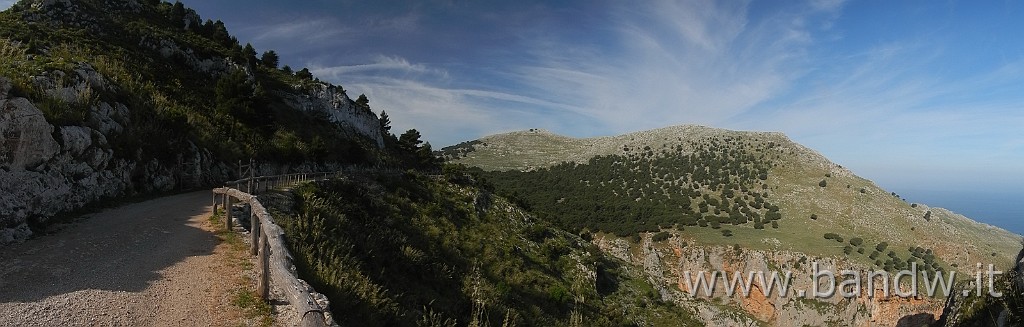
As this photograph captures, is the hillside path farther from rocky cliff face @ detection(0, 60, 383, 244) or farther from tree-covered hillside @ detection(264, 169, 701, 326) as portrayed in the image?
tree-covered hillside @ detection(264, 169, 701, 326)

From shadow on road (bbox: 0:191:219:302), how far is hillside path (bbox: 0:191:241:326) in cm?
1

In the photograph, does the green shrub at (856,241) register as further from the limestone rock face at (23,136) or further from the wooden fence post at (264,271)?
the limestone rock face at (23,136)

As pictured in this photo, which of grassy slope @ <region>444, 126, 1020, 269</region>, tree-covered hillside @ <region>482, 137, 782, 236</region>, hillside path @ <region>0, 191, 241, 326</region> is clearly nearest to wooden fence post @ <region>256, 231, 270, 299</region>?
hillside path @ <region>0, 191, 241, 326</region>

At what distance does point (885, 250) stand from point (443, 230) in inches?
2516

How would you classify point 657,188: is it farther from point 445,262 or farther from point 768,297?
point 445,262

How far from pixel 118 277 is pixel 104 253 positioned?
2.30m

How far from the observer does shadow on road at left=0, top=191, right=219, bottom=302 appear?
803cm

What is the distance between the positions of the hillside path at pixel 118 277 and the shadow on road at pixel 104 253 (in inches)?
0.6

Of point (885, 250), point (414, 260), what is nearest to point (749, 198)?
point (885, 250)

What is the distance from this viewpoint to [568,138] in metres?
182

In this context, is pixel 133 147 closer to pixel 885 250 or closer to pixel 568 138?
pixel 885 250

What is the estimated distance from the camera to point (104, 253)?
1006cm

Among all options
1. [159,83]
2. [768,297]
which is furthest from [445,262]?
[768,297]

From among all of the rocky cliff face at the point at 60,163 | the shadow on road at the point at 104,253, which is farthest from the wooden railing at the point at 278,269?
the rocky cliff face at the point at 60,163
